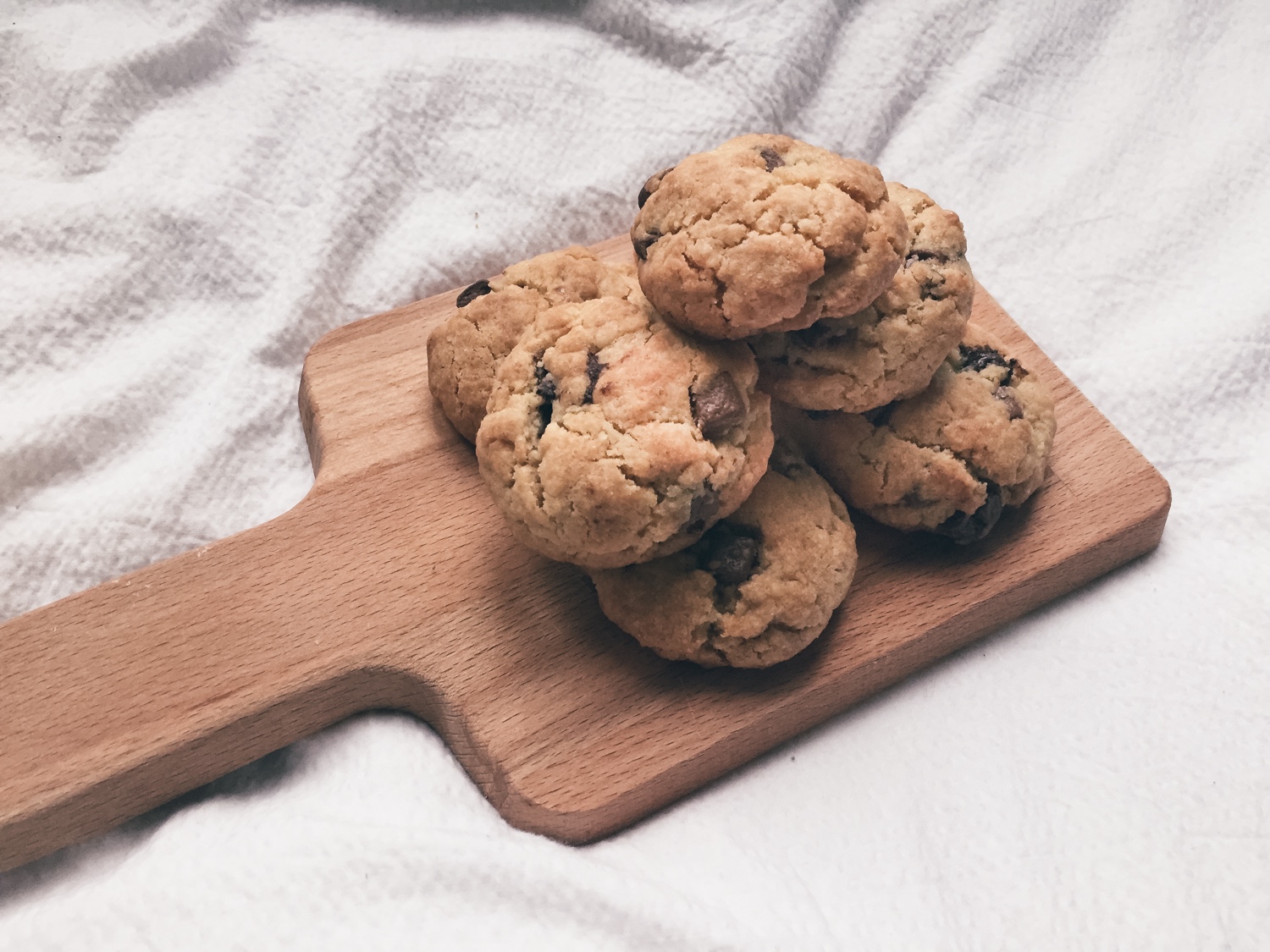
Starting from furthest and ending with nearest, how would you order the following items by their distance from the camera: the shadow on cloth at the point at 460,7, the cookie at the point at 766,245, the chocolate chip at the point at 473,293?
the shadow on cloth at the point at 460,7 → the chocolate chip at the point at 473,293 → the cookie at the point at 766,245

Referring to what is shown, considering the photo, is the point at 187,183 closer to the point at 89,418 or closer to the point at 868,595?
the point at 89,418

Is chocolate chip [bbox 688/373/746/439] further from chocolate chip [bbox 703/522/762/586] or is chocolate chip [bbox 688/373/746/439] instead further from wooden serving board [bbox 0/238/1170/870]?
wooden serving board [bbox 0/238/1170/870]

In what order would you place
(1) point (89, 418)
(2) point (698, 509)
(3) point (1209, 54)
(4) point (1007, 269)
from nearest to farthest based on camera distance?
(2) point (698, 509) < (1) point (89, 418) < (4) point (1007, 269) < (3) point (1209, 54)

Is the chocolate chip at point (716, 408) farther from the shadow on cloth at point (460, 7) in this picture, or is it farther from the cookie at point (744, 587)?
the shadow on cloth at point (460, 7)

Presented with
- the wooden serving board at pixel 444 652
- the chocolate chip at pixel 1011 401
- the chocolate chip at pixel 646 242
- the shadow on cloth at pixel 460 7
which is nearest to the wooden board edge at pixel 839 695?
the wooden serving board at pixel 444 652

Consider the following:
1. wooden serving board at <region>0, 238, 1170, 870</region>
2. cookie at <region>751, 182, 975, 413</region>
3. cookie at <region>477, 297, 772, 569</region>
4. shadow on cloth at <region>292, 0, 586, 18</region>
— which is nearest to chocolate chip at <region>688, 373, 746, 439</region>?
cookie at <region>477, 297, 772, 569</region>

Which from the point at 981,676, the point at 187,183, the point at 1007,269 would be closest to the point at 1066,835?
the point at 981,676
